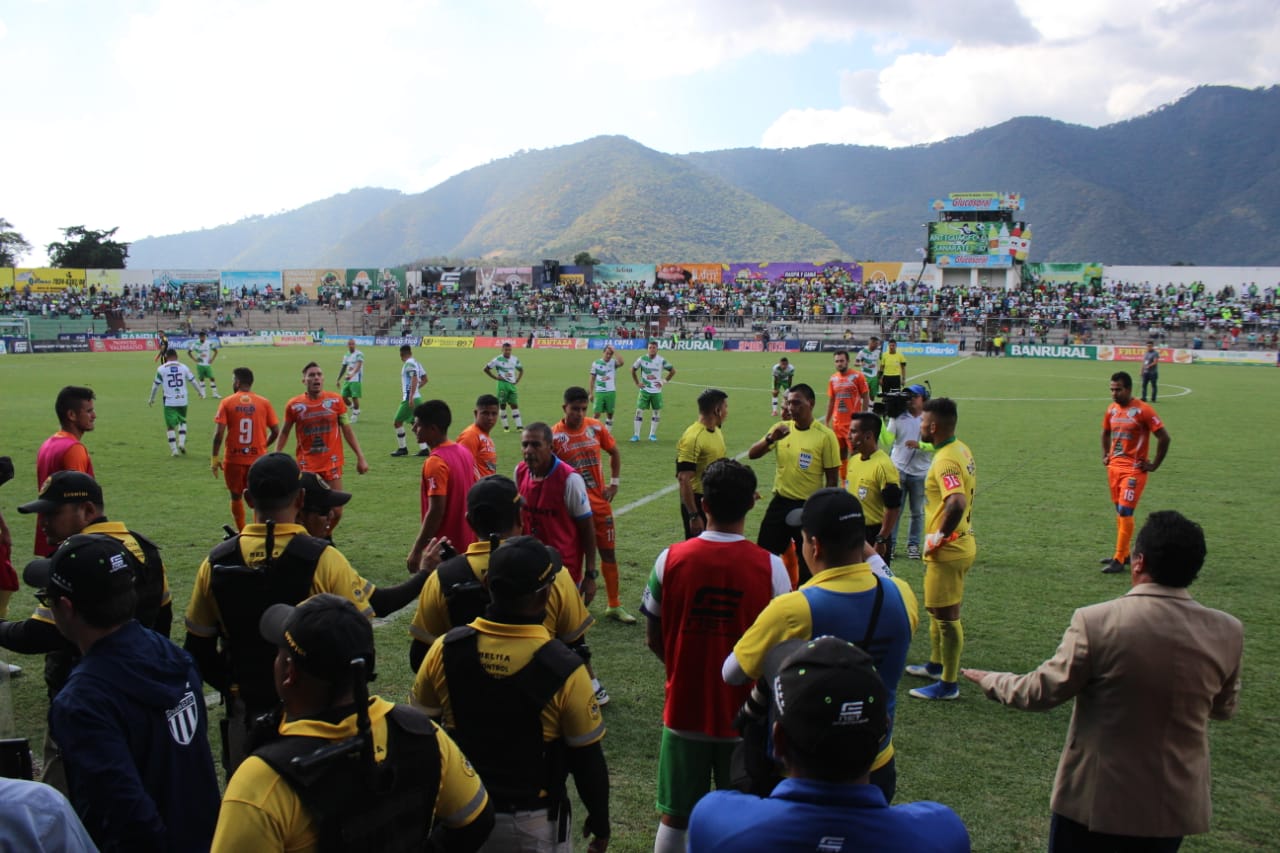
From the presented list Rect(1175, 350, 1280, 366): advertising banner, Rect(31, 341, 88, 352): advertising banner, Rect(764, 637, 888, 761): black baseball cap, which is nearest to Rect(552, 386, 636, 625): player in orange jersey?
Rect(764, 637, 888, 761): black baseball cap

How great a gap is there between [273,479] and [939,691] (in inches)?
197

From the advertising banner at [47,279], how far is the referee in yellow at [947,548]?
282ft

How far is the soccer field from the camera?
540 centimetres

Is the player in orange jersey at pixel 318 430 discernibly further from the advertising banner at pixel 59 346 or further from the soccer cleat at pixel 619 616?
the advertising banner at pixel 59 346

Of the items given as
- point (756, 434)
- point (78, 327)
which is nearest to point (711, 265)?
point (78, 327)

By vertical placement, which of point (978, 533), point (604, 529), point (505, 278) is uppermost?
point (505, 278)

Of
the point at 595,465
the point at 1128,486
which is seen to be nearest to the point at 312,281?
the point at 595,465

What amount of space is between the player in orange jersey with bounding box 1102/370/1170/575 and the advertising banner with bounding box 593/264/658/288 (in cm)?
6805

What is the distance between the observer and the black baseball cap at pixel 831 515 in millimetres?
3705

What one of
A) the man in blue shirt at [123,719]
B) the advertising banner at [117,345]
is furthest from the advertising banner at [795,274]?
the man in blue shirt at [123,719]

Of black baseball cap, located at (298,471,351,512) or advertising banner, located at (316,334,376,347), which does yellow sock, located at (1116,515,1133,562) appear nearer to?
black baseball cap, located at (298,471,351,512)

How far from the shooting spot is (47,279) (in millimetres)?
74312

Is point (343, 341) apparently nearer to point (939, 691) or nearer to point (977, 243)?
point (977, 243)

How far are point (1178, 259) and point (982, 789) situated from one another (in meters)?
212
